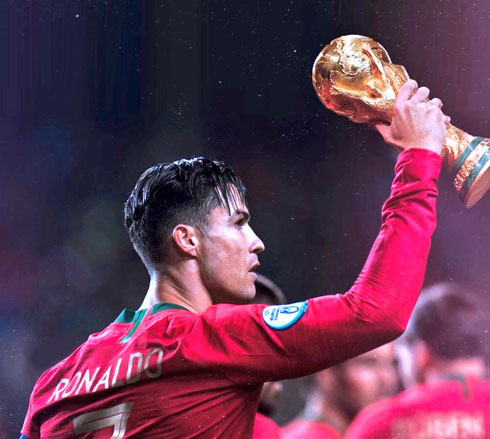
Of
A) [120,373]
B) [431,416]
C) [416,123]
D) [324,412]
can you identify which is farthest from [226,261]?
[324,412]

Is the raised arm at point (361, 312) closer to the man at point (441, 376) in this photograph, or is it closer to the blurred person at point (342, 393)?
the man at point (441, 376)

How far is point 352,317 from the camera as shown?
1083 millimetres

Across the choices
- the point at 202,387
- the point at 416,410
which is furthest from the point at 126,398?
the point at 416,410

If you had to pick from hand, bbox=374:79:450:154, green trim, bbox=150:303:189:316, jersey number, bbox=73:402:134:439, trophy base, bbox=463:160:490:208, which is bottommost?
jersey number, bbox=73:402:134:439

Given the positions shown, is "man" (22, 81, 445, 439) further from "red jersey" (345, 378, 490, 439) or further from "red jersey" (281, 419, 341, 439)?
"red jersey" (281, 419, 341, 439)

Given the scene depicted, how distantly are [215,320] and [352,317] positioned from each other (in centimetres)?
22

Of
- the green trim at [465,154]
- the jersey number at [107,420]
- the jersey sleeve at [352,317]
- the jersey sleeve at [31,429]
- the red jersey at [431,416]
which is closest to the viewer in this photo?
the jersey sleeve at [352,317]

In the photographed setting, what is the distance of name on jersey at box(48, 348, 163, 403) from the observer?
3.85ft

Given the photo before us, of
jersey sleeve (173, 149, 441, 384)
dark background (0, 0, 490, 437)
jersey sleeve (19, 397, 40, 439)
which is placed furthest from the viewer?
dark background (0, 0, 490, 437)

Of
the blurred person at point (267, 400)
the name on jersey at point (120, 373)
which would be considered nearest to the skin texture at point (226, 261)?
the name on jersey at point (120, 373)

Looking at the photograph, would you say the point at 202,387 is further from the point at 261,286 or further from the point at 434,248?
the point at 434,248

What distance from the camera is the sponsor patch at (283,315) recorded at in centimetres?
112

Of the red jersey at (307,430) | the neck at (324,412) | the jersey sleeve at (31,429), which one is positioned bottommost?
the red jersey at (307,430)

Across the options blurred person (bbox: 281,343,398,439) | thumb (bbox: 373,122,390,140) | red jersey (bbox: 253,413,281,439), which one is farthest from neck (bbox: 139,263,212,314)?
blurred person (bbox: 281,343,398,439)
